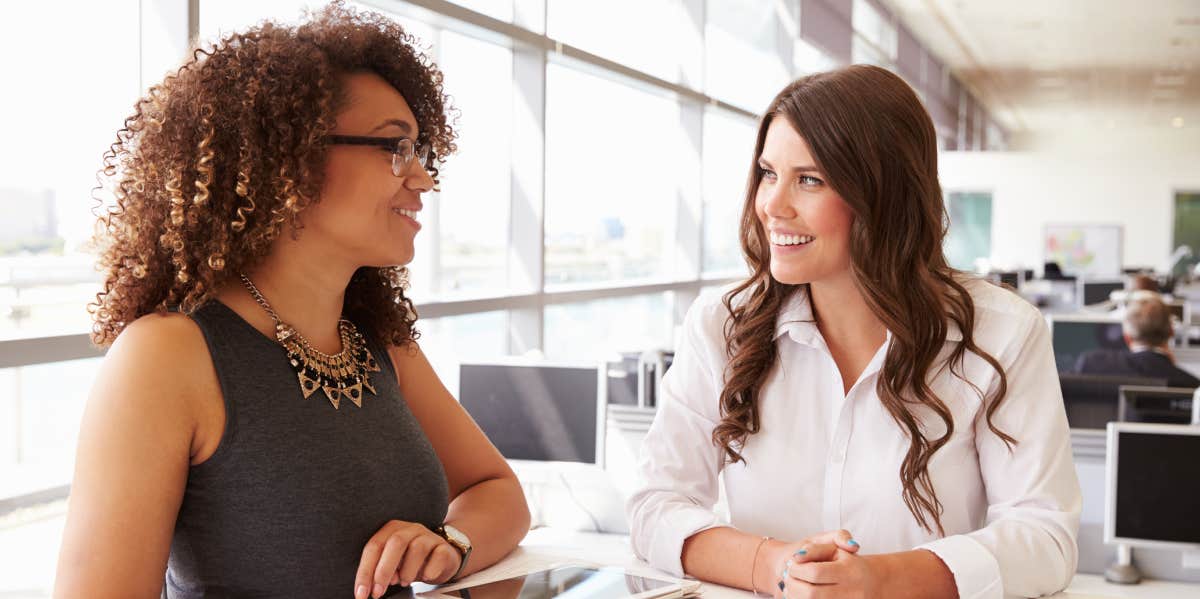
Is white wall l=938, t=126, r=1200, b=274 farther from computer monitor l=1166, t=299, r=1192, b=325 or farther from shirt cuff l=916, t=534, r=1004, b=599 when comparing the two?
shirt cuff l=916, t=534, r=1004, b=599

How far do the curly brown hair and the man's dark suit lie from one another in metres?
4.12

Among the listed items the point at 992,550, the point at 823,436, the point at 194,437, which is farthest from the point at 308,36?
the point at 992,550

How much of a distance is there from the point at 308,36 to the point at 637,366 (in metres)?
2.43

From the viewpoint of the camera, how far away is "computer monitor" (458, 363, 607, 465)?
299cm

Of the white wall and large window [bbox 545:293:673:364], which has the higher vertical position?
the white wall

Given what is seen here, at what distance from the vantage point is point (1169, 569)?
115 inches

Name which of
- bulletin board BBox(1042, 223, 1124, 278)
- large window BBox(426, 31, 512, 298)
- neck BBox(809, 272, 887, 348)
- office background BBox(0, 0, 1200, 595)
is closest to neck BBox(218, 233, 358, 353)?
office background BBox(0, 0, 1200, 595)

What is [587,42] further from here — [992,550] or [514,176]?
[992,550]

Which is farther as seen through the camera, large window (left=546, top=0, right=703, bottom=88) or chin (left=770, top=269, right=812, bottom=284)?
large window (left=546, top=0, right=703, bottom=88)

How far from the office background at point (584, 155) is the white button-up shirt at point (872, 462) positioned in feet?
1.15

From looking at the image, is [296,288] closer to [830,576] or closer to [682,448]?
[682,448]

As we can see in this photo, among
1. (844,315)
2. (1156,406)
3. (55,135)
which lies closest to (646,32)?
(1156,406)

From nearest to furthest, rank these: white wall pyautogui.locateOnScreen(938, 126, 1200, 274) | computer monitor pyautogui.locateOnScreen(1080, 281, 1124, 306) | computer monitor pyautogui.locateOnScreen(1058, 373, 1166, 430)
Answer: computer monitor pyautogui.locateOnScreen(1058, 373, 1166, 430), computer monitor pyautogui.locateOnScreen(1080, 281, 1124, 306), white wall pyautogui.locateOnScreen(938, 126, 1200, 274)

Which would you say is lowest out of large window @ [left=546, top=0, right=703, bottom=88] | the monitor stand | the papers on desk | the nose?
the monitor stand
